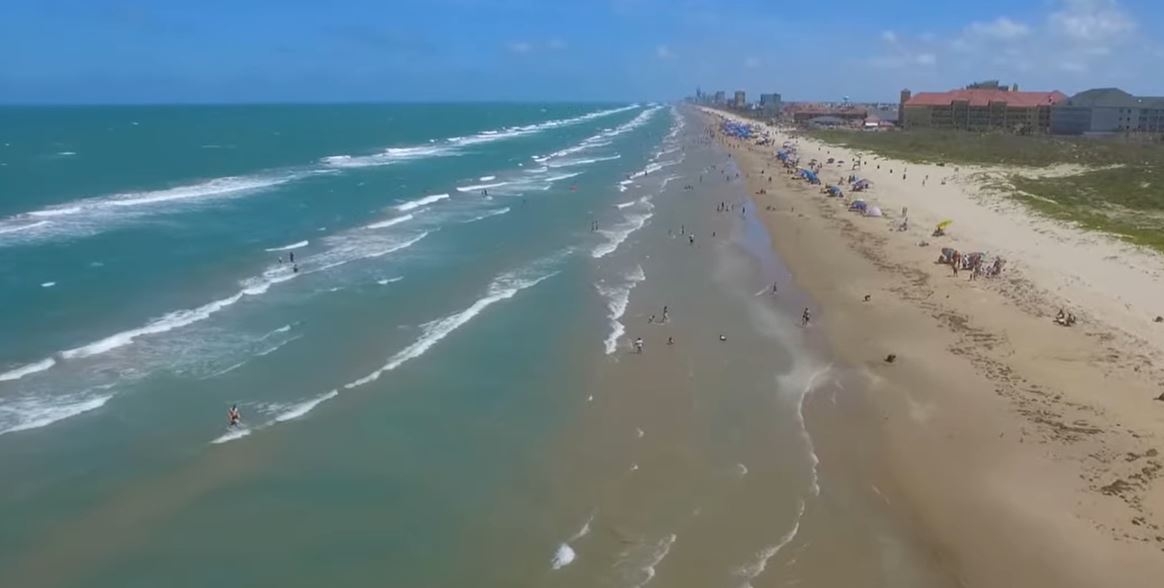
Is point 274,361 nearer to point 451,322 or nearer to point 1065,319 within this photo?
point 451,322

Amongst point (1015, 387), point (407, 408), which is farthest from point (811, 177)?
point (407, 408)

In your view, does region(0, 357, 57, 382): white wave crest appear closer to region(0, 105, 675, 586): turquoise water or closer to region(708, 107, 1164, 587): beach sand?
region(0, 105, 675, 586): turquoise water

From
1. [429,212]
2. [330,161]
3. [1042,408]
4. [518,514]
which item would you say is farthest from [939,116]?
[518,514]

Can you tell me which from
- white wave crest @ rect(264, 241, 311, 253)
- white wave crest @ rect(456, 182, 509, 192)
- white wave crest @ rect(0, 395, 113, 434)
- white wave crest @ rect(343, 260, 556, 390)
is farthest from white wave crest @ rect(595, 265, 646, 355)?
white wave crest @ rect(456, 182, 509, 192)

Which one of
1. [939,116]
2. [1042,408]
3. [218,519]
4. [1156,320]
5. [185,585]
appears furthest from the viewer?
[939,116]

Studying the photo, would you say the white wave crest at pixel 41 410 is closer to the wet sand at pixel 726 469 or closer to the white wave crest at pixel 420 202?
the wet sand at pixel 726 469

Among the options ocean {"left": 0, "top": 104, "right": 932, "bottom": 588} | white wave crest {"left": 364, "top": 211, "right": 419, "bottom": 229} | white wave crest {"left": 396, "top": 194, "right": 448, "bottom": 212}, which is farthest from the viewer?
white wave crest {"left": 396, "top": 194, "right": 448, "bottom": 212}

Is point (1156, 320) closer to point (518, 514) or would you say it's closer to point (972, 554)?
point (972, 554)
